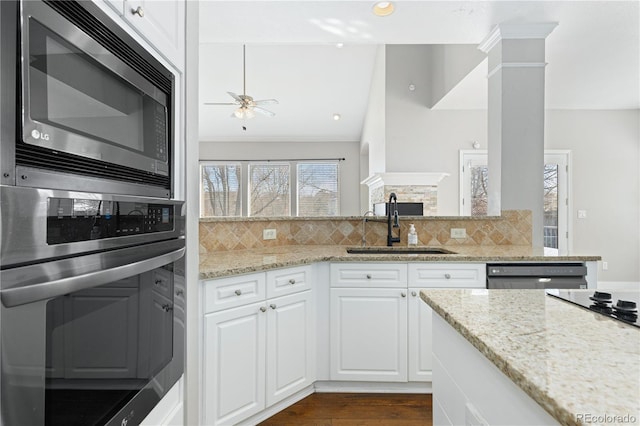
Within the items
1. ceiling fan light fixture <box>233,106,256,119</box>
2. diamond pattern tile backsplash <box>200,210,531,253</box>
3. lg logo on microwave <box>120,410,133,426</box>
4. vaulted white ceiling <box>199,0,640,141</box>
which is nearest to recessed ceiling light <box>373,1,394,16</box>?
vaulted white ceiling <box>199,0,640,141</box>

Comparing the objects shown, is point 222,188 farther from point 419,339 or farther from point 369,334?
point 419,339

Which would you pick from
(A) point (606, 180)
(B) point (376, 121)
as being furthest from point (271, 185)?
(A) point (606, 180)

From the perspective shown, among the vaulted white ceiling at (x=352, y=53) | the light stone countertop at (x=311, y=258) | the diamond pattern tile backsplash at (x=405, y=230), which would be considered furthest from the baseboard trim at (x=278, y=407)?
the vaulted white ceiling at (x=352, y=53)

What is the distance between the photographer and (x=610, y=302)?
2.80ft

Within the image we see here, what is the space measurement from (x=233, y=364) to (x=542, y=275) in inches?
72.9

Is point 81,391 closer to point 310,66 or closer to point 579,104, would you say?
point 310,66

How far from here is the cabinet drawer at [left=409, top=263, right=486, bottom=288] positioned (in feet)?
7.16

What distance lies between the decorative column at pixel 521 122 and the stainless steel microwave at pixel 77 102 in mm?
2569

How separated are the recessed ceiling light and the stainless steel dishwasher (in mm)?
1888

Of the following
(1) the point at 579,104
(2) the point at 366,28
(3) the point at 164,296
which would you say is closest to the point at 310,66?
(2) the point at 366,28

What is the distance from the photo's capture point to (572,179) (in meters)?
5.63

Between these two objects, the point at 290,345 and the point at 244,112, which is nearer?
the point at 290,345

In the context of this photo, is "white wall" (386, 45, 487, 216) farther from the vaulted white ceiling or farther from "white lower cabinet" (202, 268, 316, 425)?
"white lower cabinet" (202, 268, 316, 425)

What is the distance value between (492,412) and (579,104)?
6.31 metres
